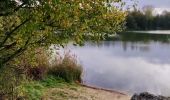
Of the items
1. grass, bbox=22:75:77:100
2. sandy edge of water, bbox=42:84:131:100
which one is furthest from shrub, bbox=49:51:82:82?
sandy edge of water, bbox=42:84:131:100

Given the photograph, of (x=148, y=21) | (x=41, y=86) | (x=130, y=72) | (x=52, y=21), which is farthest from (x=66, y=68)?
(x=148, y=21)

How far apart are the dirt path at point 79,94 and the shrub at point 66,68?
805 millimetres

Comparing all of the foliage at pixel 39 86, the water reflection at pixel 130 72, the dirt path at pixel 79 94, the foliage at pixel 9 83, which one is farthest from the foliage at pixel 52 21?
the water reflection at pixel 130 72

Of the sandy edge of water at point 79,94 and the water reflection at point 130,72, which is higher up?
the sandy edge of water at point 79,94

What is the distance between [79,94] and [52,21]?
4.72 meters

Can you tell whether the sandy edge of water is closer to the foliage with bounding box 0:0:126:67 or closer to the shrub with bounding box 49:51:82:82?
the shrub with bounding box 49:51:82:82

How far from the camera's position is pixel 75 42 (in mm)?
5777

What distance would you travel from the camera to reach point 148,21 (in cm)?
5212

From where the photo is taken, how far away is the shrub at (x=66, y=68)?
11727 mm

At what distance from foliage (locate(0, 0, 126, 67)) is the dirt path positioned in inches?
117

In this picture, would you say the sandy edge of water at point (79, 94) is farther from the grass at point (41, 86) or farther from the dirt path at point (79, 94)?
the grass at point (41, 86)

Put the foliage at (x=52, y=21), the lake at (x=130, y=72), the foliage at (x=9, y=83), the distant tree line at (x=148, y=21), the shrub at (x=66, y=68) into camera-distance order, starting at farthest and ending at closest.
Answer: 1. the distant tree line at (x=148, y=21)
2. the lake at (x=130, y=72)
3. the shrub at (x=66, y=68)
4. the foliage at (x=9, y=83)
5. the foliage at (x=52, y=21)

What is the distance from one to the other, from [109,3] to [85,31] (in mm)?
489

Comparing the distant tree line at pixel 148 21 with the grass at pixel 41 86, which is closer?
the grass at pixel 41 86
